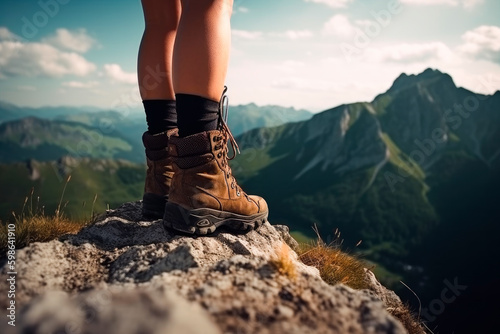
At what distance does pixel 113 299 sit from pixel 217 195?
192 centimetres

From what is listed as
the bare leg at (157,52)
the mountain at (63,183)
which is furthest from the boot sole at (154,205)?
the mountain at (63,183)

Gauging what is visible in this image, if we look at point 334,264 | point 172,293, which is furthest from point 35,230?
point 334,264

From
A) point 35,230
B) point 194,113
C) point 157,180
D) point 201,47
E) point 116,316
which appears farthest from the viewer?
point 157,180

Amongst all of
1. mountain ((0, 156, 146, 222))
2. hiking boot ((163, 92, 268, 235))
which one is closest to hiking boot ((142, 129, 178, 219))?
hiking boot ((163, 92, 268, 235))

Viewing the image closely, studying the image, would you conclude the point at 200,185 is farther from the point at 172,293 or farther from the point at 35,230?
the point at 35,230

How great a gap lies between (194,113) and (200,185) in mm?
700

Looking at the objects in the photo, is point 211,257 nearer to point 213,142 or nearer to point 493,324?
point 213,142

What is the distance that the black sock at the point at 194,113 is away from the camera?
276 centimetres

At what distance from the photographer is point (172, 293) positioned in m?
1.35

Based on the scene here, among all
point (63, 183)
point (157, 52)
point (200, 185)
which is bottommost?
point (63, 183)

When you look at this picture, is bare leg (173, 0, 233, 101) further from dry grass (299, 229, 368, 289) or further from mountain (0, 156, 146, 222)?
mountain (0, 156, 146, 222)

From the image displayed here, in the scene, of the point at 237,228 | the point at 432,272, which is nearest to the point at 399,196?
the point at 432,272

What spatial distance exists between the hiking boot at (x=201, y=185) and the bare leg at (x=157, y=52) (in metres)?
0.87

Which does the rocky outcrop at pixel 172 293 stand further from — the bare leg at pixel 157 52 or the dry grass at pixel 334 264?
the bare leg at pixel 157 52
